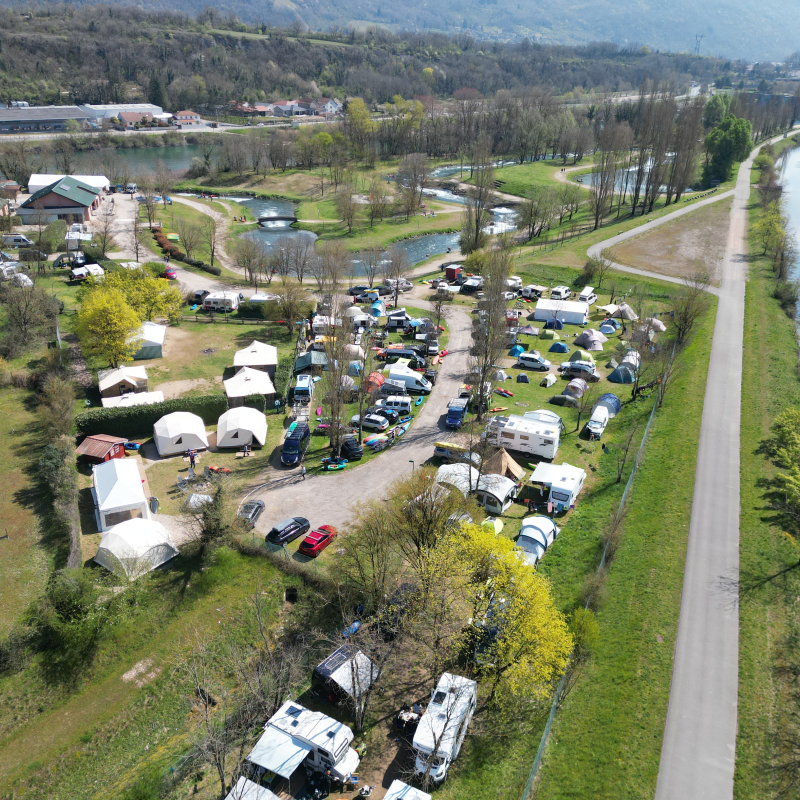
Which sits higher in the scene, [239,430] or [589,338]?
[589,338]

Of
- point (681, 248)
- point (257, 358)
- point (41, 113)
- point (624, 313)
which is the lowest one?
point (257, 358)

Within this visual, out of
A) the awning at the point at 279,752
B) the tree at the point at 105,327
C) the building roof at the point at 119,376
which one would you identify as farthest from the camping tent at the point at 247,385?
the awning at the point at 279,752

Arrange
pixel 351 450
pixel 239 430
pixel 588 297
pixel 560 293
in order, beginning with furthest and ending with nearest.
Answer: pixel 560 293 → pixel 588 297 → pixel 239 430 → pixel 351 450

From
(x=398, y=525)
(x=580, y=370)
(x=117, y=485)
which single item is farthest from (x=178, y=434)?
(x=580, y=370)

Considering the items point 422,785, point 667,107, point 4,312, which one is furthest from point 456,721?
point 667,107

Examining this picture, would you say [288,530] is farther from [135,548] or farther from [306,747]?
[306,747]

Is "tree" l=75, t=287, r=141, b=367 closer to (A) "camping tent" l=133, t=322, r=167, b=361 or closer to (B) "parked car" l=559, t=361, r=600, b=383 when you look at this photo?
(A) "camping tent" l=133, t=322, r=167, b=361

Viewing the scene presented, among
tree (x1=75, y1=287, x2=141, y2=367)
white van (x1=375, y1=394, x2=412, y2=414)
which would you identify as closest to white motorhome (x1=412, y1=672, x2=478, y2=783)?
white van (x1=375, y1=394, x2=412, y2=414)
